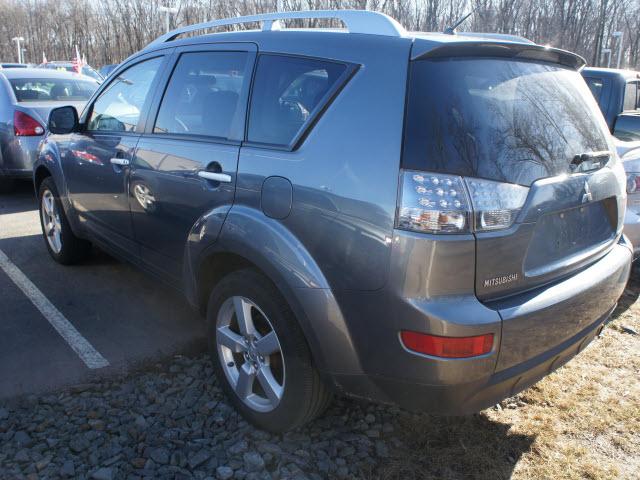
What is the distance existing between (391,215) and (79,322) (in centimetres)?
275

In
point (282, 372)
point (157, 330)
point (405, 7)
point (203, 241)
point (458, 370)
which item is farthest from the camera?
point (405, 7)

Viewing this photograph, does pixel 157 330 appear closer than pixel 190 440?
No

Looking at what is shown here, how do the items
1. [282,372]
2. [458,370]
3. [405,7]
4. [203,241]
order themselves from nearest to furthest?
[458,370] → [282,372] → [203,241] → [405,7]

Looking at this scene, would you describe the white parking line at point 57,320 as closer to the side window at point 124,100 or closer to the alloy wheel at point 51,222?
the alloy wheel at point 51,222

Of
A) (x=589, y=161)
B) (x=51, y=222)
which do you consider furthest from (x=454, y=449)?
(x=51, y=222)

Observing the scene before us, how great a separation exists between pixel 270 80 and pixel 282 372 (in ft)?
4.48

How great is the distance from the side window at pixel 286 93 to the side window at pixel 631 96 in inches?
196

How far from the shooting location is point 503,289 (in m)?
2.10

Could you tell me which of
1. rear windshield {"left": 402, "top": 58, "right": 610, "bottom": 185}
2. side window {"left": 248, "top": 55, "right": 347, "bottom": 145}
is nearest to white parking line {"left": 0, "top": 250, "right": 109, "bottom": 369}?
side window {"left": 248, "top": 55, "right": 347, "bottom": 145}

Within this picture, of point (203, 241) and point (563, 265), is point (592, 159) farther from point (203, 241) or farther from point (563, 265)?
point (203, 241)

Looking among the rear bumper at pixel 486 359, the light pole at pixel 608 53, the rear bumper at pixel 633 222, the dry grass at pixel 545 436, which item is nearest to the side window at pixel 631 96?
the rear bumper at pixel 633 222

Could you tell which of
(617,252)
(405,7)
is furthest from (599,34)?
(617,252)

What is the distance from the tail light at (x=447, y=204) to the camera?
195 centimetres

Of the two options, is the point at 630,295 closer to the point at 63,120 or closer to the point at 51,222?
the point at 63,120
